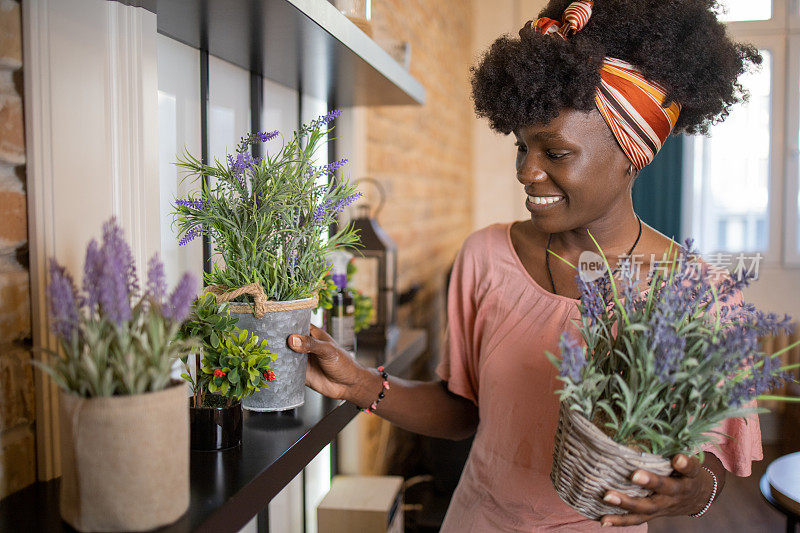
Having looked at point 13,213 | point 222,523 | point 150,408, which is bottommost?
point 222,523

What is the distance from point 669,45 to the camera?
1124 mm

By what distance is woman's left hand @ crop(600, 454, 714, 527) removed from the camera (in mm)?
731

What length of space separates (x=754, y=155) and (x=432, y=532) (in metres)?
3.77

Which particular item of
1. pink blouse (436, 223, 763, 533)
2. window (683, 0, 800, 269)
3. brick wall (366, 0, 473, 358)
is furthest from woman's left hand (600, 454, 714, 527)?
window (683, 0, 800, 269)

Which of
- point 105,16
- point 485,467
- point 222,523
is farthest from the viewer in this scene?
point 485,467

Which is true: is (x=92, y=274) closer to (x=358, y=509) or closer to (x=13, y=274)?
(x=13, y=274)

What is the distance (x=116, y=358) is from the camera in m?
0.53

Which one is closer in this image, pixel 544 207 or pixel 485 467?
pixel 544 207

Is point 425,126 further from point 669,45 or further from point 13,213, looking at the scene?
point 13,213

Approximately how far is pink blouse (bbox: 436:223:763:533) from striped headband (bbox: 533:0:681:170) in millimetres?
305

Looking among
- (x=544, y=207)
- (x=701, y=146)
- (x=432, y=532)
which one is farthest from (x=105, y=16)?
(x=701, y=146)

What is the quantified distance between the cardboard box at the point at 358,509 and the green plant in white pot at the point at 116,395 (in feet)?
4.39

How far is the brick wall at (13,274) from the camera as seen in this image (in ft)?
2.26

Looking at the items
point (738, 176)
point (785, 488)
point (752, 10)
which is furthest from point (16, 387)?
point (752, 10)
